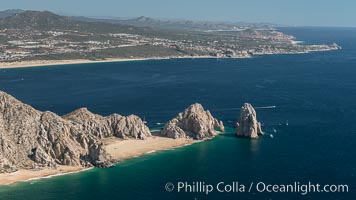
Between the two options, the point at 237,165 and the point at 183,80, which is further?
the point at 183,80

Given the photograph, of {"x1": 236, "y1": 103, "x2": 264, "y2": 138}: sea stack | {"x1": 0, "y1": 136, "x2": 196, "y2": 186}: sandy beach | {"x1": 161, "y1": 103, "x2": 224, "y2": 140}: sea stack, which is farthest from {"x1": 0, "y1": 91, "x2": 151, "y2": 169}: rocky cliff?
{"x1": 236, "y1": 103, "x2": 264, "y2": 138}: sea stack

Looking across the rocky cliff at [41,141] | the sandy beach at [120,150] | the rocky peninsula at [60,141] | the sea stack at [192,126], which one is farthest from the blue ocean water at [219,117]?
the rocky cliff at [41,141]

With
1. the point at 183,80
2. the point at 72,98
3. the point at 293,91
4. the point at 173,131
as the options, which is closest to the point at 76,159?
the point at 173,131

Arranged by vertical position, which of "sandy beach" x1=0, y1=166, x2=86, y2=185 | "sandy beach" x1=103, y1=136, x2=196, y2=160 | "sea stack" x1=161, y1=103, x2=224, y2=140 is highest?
"sea stack" x1=161, y1=103, x2=224, y2=140

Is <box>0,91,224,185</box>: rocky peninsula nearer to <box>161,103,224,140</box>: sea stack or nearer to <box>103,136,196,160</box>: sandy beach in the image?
<box>103,136,196,160</box>: sandy beach

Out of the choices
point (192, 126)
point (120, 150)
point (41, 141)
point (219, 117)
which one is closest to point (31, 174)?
point (41, 141)

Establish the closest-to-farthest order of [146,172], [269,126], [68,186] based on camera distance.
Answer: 1. [68,186]
2. [146,172]
3. [269,126]

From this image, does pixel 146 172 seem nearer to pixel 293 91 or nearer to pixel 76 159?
pixel 76 159
